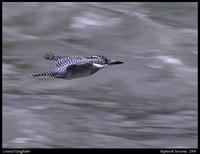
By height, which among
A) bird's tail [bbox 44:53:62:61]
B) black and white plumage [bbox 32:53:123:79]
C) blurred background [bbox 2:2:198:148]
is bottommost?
blurred background [bbox 2:2:198:148]

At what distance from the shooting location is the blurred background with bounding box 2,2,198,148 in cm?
619

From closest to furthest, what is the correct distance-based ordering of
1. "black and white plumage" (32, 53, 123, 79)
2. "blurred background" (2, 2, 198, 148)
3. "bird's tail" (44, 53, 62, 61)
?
"blurred background" (2, 2, 198, 148)
"black and white plumage" (32, 53, 123, 79)
"bird's tail" (44, 53, 62, 61)

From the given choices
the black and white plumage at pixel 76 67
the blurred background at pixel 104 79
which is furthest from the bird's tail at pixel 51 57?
the black and white plumage at pixel 76 67

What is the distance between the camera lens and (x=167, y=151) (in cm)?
584

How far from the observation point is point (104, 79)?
23.6 ft

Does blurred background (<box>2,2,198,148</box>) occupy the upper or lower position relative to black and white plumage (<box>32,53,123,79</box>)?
lower

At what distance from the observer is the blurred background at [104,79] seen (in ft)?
20.3

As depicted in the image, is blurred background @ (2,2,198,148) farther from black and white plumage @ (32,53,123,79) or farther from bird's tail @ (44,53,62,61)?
black and white plumage @ (32,53,123,79)

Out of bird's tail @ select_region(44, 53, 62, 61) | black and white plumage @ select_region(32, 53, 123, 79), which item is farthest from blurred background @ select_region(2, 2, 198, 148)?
black and white plumage @ select_region(32, 53, 123, 79)

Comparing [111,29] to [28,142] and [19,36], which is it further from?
[28,142]

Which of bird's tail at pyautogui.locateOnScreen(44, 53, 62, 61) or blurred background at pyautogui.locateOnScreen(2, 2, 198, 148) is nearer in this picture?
blurred background at pyautogui.locateOnScreen(2, 2, 198, 148)

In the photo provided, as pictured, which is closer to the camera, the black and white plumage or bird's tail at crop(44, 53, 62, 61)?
the black and white plumage

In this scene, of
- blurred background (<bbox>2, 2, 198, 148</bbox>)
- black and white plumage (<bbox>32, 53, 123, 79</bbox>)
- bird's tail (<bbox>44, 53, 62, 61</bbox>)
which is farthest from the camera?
bird's tail (<bbox>44, 53, 62, 61</bbox>)

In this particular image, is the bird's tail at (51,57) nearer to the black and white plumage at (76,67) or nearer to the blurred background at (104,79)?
the blurred background at (104,79)
